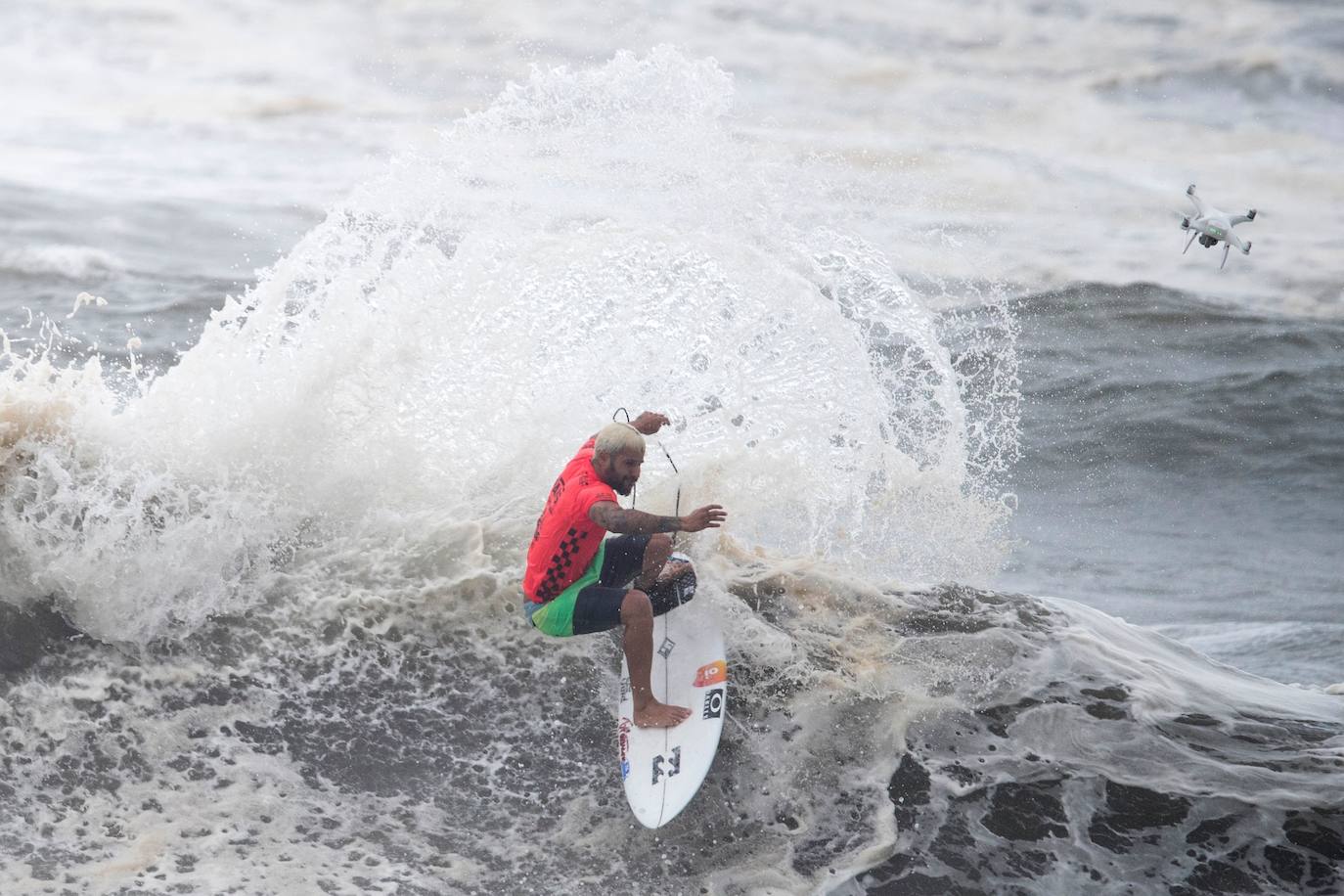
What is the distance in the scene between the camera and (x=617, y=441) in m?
4.71

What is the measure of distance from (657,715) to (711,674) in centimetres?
30

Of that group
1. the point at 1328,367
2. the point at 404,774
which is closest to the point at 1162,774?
Result: the point at 404,774

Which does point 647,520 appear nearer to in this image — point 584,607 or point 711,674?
point 584,607

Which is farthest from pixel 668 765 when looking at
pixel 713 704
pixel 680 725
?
pixel 713 704

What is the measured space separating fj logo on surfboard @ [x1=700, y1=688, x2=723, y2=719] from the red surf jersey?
73 cm

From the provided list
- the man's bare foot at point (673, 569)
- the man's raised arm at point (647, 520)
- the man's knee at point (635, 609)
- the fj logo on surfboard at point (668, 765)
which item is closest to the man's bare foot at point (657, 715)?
the fj logo on surfboard at point (668, 765)

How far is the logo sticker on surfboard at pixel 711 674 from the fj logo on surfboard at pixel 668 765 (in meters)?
0.33

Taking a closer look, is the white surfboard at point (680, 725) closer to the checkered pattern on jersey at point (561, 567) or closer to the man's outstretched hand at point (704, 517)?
the checkered pattern on jersey at point (561, 567)

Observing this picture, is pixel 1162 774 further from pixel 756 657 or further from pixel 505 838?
pixel 505 838

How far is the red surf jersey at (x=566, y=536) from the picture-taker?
4703 millimetres

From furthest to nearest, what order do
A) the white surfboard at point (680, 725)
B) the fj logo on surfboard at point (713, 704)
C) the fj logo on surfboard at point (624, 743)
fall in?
the fj logo on surfboard at point (713, 704), the fj logo on surfboard at point (624, 743), the white surfboard at point (680, 725)

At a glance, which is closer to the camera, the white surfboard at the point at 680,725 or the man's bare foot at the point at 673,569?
the white surfboard at the point at 680,725

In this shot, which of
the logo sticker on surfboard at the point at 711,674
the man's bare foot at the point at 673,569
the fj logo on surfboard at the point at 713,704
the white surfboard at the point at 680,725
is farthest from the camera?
the man's bare foot at the point at 673,569

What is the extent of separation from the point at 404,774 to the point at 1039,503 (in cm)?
653
